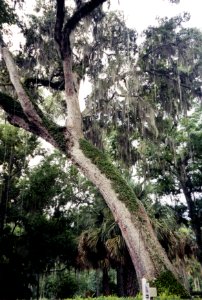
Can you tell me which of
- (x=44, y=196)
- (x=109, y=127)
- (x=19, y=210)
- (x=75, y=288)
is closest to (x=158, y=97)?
(x=109, y=127)

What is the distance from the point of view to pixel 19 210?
15.8m

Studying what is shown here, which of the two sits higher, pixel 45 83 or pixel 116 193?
pixel 45 83

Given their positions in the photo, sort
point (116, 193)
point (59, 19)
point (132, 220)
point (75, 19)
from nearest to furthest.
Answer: point (132, 220) → point (116, 193) → point (59, 19) → point (75, 19)

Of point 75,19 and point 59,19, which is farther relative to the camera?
point 75,19

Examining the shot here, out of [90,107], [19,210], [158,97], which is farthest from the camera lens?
[19,210]

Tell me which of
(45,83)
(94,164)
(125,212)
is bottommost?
(125,212)

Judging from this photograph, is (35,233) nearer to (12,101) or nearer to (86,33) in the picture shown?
(12,101)

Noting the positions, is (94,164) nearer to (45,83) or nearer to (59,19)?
(59,19)

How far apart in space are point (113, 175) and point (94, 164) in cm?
64

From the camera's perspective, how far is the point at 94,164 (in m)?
A: 8.84

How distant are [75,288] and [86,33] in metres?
17.0

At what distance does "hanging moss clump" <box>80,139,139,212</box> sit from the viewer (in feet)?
26.3

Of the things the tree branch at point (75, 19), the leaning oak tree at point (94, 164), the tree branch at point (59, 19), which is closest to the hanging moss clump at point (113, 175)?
the leaning oak tree at point (94, 164)

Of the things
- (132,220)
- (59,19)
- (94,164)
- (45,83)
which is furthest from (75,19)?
(132,220)
